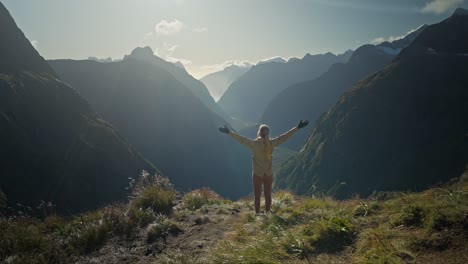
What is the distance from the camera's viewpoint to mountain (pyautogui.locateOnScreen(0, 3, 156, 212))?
314ft

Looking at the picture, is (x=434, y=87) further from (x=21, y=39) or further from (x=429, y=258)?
(x=21, y=39)

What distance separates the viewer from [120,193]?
4343 inches

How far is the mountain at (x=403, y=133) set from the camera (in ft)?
444

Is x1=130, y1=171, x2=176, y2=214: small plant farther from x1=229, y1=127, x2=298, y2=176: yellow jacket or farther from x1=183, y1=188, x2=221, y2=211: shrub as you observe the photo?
x1=229, y1=127, x2=298, y2=176: yellow jacket

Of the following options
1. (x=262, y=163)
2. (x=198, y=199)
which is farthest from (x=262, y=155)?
(x=198, y=199)

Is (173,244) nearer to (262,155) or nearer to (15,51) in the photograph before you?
(262,155)

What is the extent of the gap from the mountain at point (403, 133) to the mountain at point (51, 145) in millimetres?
90495

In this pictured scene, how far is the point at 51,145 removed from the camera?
111438 millimetres

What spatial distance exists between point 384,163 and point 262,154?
16608 centimetres

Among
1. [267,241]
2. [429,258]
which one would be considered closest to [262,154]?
[267,241]

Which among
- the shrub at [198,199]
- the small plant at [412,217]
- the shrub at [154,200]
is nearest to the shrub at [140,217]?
the shrub at [154,200]

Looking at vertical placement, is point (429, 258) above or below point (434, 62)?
below

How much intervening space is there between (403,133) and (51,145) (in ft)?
526

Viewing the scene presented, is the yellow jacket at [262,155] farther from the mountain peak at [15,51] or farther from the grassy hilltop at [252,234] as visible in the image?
the mountain peak at [15,51]
